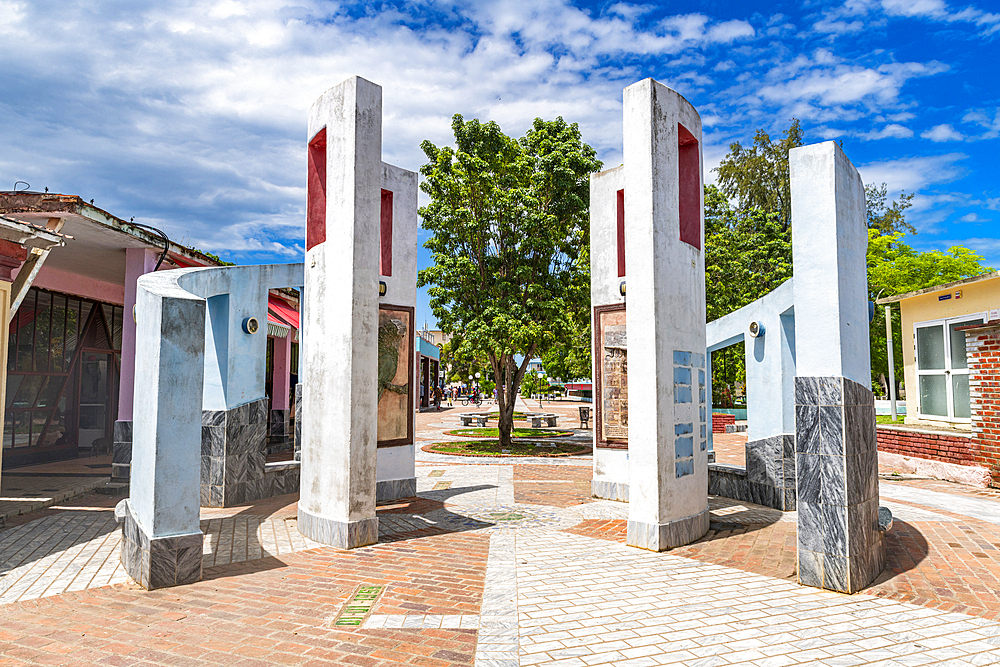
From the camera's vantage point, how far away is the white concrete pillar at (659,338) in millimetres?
6695

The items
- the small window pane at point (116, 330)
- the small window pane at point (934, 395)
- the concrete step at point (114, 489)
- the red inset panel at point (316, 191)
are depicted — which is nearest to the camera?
the red inset panel at point (316, 191)

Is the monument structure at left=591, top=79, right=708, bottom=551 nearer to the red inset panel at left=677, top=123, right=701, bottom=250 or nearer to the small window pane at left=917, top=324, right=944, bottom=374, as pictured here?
the red inset panel at left=677, top=123, right=701, bottom=250

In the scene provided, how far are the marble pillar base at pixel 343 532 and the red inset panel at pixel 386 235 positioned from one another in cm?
429

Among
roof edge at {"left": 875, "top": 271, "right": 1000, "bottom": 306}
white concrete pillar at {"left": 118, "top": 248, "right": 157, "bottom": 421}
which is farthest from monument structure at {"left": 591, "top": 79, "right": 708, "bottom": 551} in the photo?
white concrete pillar at {"left": 118, "top": 248, "right": 157, "bottom": 421}

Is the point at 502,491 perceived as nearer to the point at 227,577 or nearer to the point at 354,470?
the point at 354,470

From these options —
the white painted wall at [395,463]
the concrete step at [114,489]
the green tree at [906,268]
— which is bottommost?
the concrete step at [114,489]

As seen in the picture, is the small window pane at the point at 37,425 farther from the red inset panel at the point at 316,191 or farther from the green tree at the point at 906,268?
the green tree at the point at 906,268

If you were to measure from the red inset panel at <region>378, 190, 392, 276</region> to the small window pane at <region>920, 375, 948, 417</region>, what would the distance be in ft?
39.7

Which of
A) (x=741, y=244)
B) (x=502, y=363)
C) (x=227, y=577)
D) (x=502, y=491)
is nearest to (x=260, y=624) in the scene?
(x=227, y=577)

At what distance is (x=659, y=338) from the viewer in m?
6.75

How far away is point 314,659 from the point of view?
3.85 meters

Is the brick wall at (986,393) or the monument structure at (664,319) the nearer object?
the monument structure at (664,319)

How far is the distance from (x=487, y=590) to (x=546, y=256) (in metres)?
12.8

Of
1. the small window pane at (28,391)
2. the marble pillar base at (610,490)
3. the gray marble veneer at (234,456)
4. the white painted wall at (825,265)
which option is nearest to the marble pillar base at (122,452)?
the gray marble veneer at (234,456)
